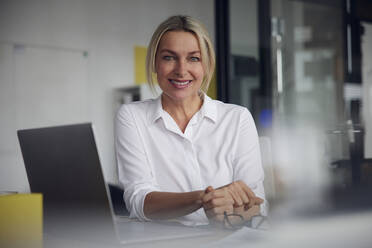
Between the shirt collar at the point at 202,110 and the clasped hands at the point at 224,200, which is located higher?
the shirt collar at the point at 202,110

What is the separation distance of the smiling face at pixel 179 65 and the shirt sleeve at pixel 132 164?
16cm

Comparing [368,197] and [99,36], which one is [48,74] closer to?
[99,36]

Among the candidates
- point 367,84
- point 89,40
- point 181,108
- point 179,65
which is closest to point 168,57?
point 179,65

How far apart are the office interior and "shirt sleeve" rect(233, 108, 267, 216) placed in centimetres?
61

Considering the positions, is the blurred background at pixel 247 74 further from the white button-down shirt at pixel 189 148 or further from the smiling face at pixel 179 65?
the smiling face at pixel 179 65

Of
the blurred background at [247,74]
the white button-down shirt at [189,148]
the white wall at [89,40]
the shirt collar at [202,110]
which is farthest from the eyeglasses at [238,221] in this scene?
the white wall at [89,40]

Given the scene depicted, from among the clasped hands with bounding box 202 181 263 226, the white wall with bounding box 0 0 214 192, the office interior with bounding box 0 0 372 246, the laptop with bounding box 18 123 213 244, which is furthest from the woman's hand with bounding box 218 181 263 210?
the white wall with bounding box 0 0 214 192

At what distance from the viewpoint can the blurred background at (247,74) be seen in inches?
105

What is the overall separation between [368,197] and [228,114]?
1689 millimetres

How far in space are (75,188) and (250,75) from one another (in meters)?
2.81

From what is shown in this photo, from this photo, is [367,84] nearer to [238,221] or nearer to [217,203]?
[238,221]

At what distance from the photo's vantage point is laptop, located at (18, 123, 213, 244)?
2.35 feet

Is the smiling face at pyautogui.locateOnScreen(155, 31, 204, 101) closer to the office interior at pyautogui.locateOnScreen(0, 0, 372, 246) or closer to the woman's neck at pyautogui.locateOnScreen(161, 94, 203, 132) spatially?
the woman's neck at pyautogui.locateOnScreen(161, 94, 203, 132)

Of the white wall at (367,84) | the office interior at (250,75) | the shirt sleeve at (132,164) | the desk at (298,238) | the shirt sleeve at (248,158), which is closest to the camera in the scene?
the desk at (298,238)
